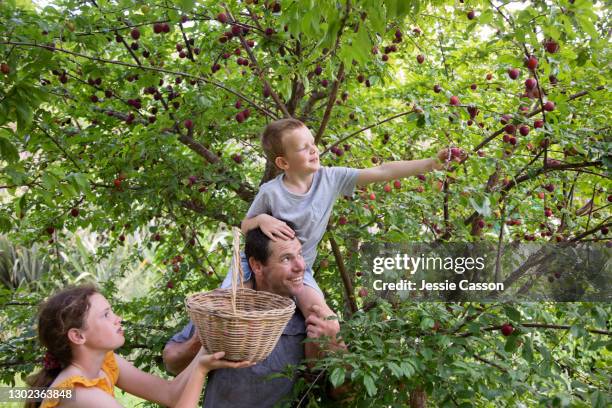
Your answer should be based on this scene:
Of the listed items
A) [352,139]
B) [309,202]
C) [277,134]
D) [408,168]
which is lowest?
[309,202]

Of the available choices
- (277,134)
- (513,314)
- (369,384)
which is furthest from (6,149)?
(513,314)

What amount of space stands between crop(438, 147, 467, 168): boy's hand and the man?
645mm

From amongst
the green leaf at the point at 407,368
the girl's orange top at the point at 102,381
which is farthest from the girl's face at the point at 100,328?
the green leaf at the point at 407,368

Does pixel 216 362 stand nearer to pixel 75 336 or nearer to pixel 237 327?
pixel 237 327

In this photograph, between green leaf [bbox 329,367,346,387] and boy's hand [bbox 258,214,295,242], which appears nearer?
green leaf [bbox 329,367,346,387]

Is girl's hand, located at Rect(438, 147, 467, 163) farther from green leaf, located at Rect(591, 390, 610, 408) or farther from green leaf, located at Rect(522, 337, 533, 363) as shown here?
green leaf, located at Rect(591, 390, 610, 408)

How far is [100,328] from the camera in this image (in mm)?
2188

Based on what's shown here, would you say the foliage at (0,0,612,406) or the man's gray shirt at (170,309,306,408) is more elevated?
the foliage at (0,0,612,406)

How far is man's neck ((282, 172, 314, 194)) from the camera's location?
2850mm

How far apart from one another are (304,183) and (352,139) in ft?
3.26

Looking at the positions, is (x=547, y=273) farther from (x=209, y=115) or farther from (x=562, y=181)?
(x=209, y=115)

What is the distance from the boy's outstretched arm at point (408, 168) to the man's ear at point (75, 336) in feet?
4.17

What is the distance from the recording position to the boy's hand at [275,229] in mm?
2546

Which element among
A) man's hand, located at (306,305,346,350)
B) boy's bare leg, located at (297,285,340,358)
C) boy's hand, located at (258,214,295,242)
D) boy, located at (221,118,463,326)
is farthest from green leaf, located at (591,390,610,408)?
boy's hand, located at (258,214,295,242)
